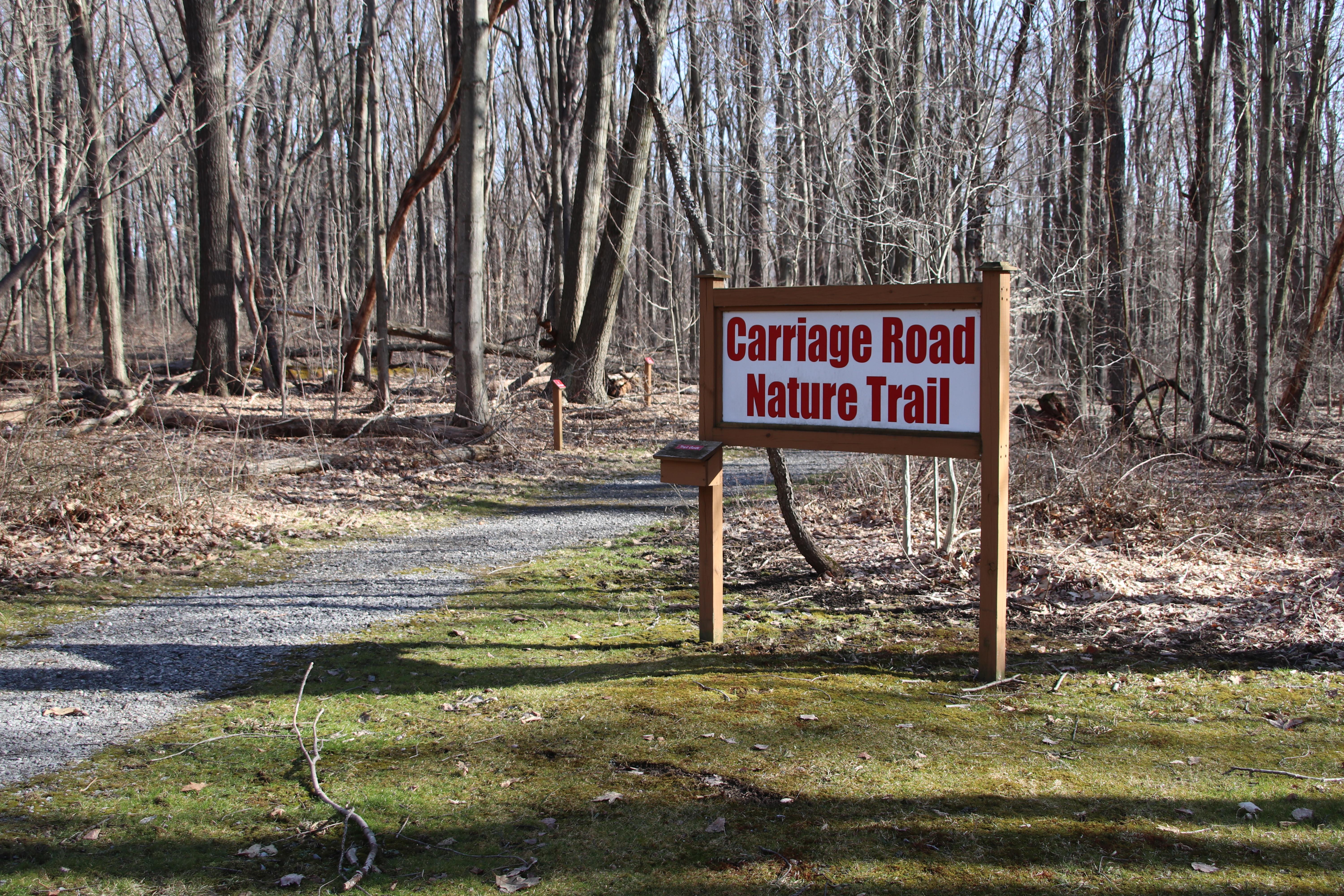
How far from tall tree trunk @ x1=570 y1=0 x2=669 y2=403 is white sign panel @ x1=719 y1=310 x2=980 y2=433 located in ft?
42.8

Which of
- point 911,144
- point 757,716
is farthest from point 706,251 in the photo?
point 757,716

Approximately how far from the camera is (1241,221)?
13891mm

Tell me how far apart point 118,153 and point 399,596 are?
939 centimetres

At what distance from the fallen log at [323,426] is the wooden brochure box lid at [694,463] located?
25.4 ft

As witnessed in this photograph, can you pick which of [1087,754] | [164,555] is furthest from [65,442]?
[1087,754]

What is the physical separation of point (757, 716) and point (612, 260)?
14478mm

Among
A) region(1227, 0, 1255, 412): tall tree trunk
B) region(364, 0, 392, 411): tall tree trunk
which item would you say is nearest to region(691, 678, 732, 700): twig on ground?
region(364, 0, 392, 411): tall tree trunk

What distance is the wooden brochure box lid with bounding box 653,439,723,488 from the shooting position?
201 inches

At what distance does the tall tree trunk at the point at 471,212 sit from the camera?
41.9 feet

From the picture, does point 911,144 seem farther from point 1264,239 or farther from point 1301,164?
point 1301,164

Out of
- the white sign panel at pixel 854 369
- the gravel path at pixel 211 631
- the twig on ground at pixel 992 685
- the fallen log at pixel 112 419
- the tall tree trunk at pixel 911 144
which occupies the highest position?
the tall tree trunk at pixel 911 144

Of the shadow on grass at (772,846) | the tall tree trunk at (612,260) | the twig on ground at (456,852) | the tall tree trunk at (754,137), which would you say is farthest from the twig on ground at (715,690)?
the tall tree trunk at (612,260)

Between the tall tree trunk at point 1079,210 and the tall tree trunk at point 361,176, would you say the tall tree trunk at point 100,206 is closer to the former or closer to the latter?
the tall tree trunk at point 361,176

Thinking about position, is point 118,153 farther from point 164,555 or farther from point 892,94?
point 892,94
